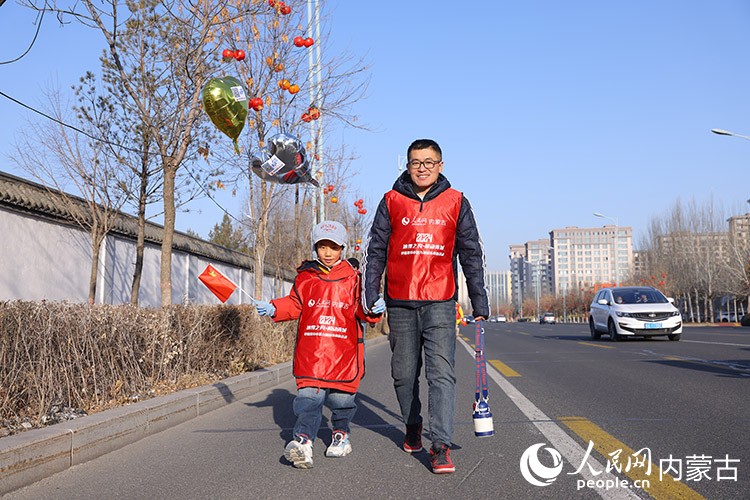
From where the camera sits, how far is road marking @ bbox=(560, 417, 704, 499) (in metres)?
3.54

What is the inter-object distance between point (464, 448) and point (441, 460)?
745 millimetres

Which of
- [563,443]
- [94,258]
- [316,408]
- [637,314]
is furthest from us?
[637,314]

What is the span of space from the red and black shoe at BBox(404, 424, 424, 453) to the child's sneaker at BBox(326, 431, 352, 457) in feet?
1.31

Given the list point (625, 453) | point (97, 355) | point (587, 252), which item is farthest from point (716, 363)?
point (587, 252)

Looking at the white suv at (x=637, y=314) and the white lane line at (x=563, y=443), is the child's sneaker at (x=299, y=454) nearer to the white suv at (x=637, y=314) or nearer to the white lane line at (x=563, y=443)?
the white lane line at (x=563, y=443)

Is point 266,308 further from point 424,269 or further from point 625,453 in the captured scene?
point 625,453

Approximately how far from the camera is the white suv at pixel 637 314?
17109 millimetres

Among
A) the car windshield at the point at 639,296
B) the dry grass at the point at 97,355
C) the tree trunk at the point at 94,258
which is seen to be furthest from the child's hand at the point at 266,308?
the car windshield at the point at 639,296

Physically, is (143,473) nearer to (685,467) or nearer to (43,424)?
(43,424)

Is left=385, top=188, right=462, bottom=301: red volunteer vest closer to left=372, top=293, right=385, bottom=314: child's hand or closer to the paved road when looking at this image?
left=372, top=293, right=385, bottom=314: child's hand

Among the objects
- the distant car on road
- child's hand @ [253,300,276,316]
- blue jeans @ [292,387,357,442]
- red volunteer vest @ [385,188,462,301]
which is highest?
red volunteer vest @ [385,188,462,301]

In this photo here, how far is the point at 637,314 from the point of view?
17.4 m

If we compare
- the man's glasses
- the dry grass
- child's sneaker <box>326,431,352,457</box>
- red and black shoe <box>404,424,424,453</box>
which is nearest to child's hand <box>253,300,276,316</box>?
child's sneaker <box>326,431,352,457</box>

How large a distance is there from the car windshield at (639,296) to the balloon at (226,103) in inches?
501
